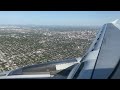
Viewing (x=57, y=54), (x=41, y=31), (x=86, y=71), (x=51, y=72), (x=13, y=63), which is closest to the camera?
(x=86, y=71)

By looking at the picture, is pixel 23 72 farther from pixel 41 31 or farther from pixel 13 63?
pixel 41 31

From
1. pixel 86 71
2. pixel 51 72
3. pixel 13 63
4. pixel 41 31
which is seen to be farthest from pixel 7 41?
pixel 86 71

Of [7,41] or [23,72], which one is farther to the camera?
[7,41]

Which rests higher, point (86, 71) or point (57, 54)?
point (86, 71)

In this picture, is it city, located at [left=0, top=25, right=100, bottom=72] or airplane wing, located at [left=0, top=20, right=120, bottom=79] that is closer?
airplane wing, located at [left=0, top=20, right=120, bottom=79]

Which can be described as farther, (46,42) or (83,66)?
(46,42)

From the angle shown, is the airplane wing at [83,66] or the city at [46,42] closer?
the airplane wing at [83,66]

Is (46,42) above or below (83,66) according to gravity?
below
